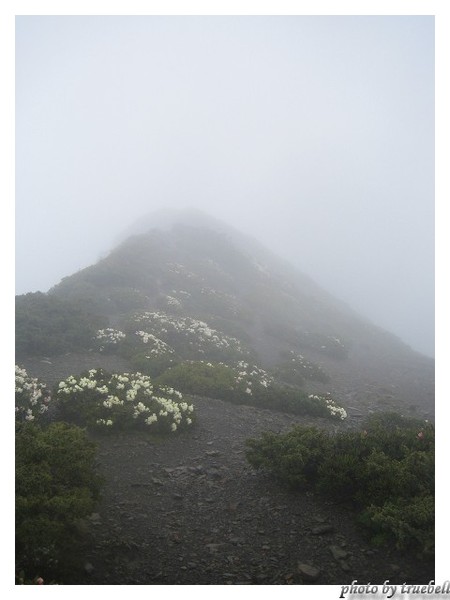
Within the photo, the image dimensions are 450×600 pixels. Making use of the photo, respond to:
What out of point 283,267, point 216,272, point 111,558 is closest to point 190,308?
point 216,272

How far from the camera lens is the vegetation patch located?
5566 mm

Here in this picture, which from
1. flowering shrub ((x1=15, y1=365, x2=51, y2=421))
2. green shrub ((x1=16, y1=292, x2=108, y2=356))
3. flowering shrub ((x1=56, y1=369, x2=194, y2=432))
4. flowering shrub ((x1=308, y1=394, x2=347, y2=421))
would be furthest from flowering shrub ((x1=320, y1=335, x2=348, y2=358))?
flowering shrub ((x1=15, y1=365, x2=51, y2=421))

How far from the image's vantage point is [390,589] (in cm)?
488

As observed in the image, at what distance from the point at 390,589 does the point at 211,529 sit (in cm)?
281

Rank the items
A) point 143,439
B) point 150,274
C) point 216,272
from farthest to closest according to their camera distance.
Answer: point 216,272 < point 150,274 < point 143,439

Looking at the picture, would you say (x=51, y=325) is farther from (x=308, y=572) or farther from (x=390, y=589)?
(x=390, y=589)

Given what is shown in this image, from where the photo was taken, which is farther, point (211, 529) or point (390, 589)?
point (211, 529)

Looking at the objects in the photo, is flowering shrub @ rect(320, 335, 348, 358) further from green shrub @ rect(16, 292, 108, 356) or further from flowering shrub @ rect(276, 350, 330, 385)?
green shrub @ rect(16, 292, 108, 356)

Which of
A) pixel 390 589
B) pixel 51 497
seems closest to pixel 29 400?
pixel 51 497
